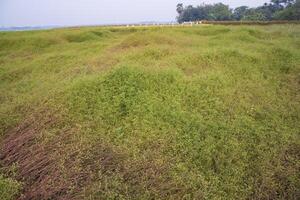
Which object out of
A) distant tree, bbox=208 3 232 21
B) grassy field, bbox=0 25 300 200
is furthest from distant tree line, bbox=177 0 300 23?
grassy field, bbox=0 25 300 200

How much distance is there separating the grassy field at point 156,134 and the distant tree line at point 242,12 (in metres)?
33.9

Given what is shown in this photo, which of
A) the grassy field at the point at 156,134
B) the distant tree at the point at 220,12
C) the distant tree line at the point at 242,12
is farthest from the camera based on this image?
the distant tree at the point at 220,12

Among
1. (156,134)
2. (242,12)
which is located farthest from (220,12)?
(156,134)

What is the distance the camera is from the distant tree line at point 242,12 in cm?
3731

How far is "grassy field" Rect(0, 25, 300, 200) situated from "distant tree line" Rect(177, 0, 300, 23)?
111ft

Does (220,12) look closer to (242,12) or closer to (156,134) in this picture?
(242,12)

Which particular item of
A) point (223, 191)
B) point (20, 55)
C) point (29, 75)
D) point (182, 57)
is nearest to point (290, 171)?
point (223, 191)

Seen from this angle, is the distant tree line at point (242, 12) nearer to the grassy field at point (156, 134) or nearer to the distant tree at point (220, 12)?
the distant tree at point (220, 12)

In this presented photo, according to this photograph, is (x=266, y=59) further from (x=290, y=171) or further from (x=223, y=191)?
(x=223, y=191)

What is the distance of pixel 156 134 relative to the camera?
16.4 ft

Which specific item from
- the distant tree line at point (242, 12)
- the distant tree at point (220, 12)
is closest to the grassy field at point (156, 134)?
the distant tree line at point (242, 12)

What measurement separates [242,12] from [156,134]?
2245 inches

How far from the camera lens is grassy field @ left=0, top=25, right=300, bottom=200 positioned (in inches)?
162

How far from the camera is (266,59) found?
876 cm
